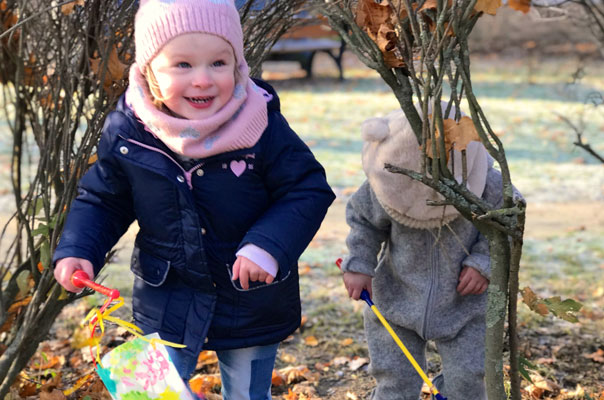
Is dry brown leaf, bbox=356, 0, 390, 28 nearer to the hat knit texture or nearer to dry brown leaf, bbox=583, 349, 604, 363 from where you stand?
the hat knit texture

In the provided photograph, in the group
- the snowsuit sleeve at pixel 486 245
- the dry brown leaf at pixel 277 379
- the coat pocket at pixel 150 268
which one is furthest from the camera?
the dry brown leaf at pixel 277 379

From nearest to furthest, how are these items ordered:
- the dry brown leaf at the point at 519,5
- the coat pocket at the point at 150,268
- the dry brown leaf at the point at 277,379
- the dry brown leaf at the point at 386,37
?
the dry brown leaf at the point at 386,37
the coat pocket at the point at 150,268
the dry brown leaf at the point at 519,5
the dry brown leaf at the point at 277,379

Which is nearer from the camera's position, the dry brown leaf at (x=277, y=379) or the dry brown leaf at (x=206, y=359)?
the dry brown leaf at (x=277, y=379)

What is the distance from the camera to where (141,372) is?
212 centimetres

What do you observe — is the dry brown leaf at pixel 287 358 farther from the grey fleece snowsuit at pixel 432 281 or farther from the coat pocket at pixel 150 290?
the coat pocket at pixel 150 290

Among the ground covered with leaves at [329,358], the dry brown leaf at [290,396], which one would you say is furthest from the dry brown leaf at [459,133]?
the dry brown leaf at [290,396]

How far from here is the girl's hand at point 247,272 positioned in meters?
2.14

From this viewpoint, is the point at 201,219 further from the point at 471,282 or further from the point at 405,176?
the point at 471,282

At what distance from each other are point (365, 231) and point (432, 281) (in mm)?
282

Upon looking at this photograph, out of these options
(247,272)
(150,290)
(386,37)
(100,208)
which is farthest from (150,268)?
(386,37)

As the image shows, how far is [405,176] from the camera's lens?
2584mm

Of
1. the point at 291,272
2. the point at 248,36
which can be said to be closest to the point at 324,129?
the point at 248,36

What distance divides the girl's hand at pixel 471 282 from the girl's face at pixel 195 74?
997 mm

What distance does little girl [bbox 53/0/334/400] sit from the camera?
2.19m
